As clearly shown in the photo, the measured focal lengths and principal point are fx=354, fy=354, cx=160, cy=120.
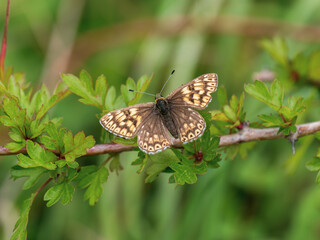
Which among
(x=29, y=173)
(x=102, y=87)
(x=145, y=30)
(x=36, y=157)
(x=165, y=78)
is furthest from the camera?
(x=145, y=30)

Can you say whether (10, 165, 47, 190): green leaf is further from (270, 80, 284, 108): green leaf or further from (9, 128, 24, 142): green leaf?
(270, 80, 284, 108): green leaf

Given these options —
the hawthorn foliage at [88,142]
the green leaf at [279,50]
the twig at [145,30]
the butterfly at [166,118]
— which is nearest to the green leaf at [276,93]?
the hawthorn foliage at [88,142]

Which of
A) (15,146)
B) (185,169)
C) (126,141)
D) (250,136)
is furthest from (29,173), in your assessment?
(250,136)

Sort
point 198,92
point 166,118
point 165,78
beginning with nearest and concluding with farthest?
1. point 198,92
2. point 166,118
3. point 165,78

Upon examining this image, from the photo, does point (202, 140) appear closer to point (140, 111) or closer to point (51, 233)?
point (140, 111)

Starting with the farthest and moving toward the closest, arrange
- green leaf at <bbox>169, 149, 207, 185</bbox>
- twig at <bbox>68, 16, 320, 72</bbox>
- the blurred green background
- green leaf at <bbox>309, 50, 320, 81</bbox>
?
twig at <bbox>68, 16, 320, 72</bbox>, the blurred green background, green leaf at <bbox>309, 50, 320, 81</bbox>, green leaf at <bbox>169, 149, 207, 185</bbox>

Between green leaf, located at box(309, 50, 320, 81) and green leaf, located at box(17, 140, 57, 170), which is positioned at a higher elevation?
green leaf, located at box(309, 50, 320, 81)

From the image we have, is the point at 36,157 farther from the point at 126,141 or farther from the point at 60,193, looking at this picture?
the point at 126,141

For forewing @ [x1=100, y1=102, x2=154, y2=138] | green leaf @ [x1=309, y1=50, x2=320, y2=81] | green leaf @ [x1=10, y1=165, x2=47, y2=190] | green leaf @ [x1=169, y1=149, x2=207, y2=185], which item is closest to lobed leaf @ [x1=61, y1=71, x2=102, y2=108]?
forewing @ [x1=100, y1=102, x2=154, y2=138]

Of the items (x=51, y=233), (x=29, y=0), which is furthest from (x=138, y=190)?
(x=29, y=0)
